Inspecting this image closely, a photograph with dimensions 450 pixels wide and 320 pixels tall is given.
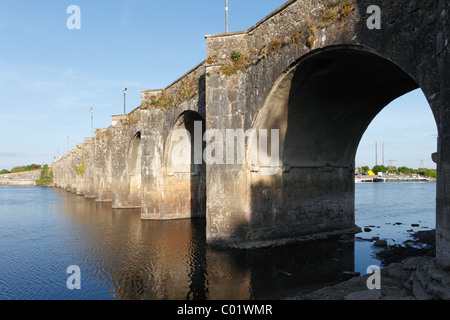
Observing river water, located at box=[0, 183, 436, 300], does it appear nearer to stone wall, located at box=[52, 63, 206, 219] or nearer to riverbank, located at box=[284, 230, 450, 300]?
riverbank, located at box=[284, 230, 450, 300]

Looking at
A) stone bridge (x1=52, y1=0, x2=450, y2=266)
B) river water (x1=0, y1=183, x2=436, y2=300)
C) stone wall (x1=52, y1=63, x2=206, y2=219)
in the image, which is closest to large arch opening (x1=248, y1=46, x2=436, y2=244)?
stone bridge (x1=52, y1=0, x2=450, y2=266)

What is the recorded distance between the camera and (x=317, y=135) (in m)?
14.2

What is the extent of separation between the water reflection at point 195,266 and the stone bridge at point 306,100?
4.50 ft

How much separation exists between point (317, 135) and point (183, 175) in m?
10.1

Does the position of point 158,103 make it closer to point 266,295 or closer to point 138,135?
point 138,135

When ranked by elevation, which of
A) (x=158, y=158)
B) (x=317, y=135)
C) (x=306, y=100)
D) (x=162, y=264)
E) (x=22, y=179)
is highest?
(x=306, y=100)

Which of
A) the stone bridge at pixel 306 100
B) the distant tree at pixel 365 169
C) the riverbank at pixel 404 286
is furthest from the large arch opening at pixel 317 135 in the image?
the distant tree at pixel 365 169

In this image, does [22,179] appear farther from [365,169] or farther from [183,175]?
[365,169]

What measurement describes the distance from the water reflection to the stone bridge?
1371 millimetres

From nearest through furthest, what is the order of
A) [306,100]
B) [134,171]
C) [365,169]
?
[306,100] < [134,171] < [365,169]

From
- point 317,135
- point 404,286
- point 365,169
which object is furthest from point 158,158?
point 365,169

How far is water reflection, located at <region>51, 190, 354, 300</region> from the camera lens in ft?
30.2

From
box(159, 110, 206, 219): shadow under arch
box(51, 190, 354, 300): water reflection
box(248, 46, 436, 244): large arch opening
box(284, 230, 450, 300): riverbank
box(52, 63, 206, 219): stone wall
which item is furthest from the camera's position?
box(159, 110, 206, 219): shadow under arch
